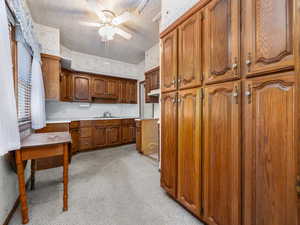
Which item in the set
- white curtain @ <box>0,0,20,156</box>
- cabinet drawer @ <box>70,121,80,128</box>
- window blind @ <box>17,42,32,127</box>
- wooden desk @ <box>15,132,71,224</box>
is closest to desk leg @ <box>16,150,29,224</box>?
wooden desk @ <box>15,132,71,224</box>

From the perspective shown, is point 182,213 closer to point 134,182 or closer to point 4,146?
point 134,182

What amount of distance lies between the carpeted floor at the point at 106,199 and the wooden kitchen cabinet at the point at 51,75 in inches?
61.2

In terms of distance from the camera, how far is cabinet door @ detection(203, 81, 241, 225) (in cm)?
102

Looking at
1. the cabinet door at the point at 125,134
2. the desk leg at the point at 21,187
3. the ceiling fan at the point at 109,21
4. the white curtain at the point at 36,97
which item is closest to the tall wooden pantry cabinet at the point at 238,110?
the ceiling fan at the point at 109,21

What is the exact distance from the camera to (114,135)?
4.28m

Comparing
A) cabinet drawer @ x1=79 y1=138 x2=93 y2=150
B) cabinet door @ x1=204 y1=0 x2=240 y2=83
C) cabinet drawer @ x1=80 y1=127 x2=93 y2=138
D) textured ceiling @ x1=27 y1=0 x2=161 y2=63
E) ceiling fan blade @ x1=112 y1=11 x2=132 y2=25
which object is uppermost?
textured ceiling @ x1=27 y1=0 x2=161 y2=63

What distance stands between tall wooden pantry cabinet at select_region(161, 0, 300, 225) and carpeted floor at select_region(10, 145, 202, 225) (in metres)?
0.32

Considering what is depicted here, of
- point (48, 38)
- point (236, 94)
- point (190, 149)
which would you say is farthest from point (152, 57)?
point (236, 94)

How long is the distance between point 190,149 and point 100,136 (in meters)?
3.21

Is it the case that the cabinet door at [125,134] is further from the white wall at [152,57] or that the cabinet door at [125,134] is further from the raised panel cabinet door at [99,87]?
the white wall at [152,57]

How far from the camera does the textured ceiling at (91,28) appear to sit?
2.35m

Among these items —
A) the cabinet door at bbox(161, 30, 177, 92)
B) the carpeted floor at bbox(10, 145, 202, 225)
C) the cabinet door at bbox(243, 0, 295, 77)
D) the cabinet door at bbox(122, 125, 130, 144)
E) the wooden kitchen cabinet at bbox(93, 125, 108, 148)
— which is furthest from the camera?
the cabinet door at bbox(122, 125, 130, 144)

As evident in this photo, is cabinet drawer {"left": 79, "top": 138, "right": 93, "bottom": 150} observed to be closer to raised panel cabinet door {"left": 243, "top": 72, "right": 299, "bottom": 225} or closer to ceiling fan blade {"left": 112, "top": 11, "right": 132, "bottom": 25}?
ceiling fan blade {"left": 112, "top": 11, "right": 132, "bottom": 25}

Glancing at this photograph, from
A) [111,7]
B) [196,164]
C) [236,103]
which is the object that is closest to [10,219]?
[196,164]
